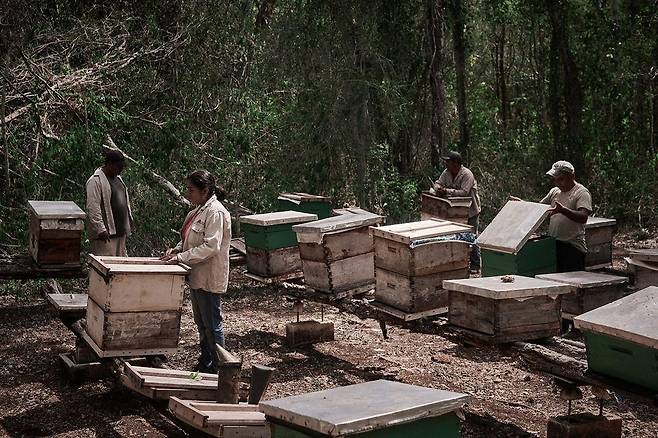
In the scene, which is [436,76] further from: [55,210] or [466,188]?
[55,210]

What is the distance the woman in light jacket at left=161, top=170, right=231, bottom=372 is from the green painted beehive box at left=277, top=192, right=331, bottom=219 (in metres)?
3.76

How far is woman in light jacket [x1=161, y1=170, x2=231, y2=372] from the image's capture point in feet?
26.3

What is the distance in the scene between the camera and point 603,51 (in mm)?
17625

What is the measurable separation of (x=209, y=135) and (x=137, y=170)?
2.15m

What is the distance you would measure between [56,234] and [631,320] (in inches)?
254

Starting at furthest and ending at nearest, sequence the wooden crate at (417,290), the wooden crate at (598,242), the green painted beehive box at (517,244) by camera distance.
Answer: the wooden crate at (598,242) → the green painted beehive box at (517,244) → the wooden crate at (417,290)

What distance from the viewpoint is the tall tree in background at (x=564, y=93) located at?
17.6 meters

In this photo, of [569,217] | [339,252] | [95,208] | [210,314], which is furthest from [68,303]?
[569,217]

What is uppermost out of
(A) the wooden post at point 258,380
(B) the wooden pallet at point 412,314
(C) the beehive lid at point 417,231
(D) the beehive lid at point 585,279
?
(C) the beehive lid at point 417,231

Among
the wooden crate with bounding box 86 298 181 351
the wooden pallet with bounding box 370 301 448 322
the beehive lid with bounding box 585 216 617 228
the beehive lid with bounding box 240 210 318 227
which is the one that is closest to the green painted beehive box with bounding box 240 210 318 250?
the beehive lid with bounding box 240 210 318 227

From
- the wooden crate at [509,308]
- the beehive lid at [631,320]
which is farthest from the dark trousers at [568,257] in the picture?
the beehive lid at [631,320]

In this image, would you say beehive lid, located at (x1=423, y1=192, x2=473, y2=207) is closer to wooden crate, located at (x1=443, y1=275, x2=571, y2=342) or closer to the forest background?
the forest background

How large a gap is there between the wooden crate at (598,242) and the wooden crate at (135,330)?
5293mm

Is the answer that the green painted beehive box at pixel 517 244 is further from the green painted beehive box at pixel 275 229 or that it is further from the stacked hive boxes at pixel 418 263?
the green painted beehive box at pixel 275 229
